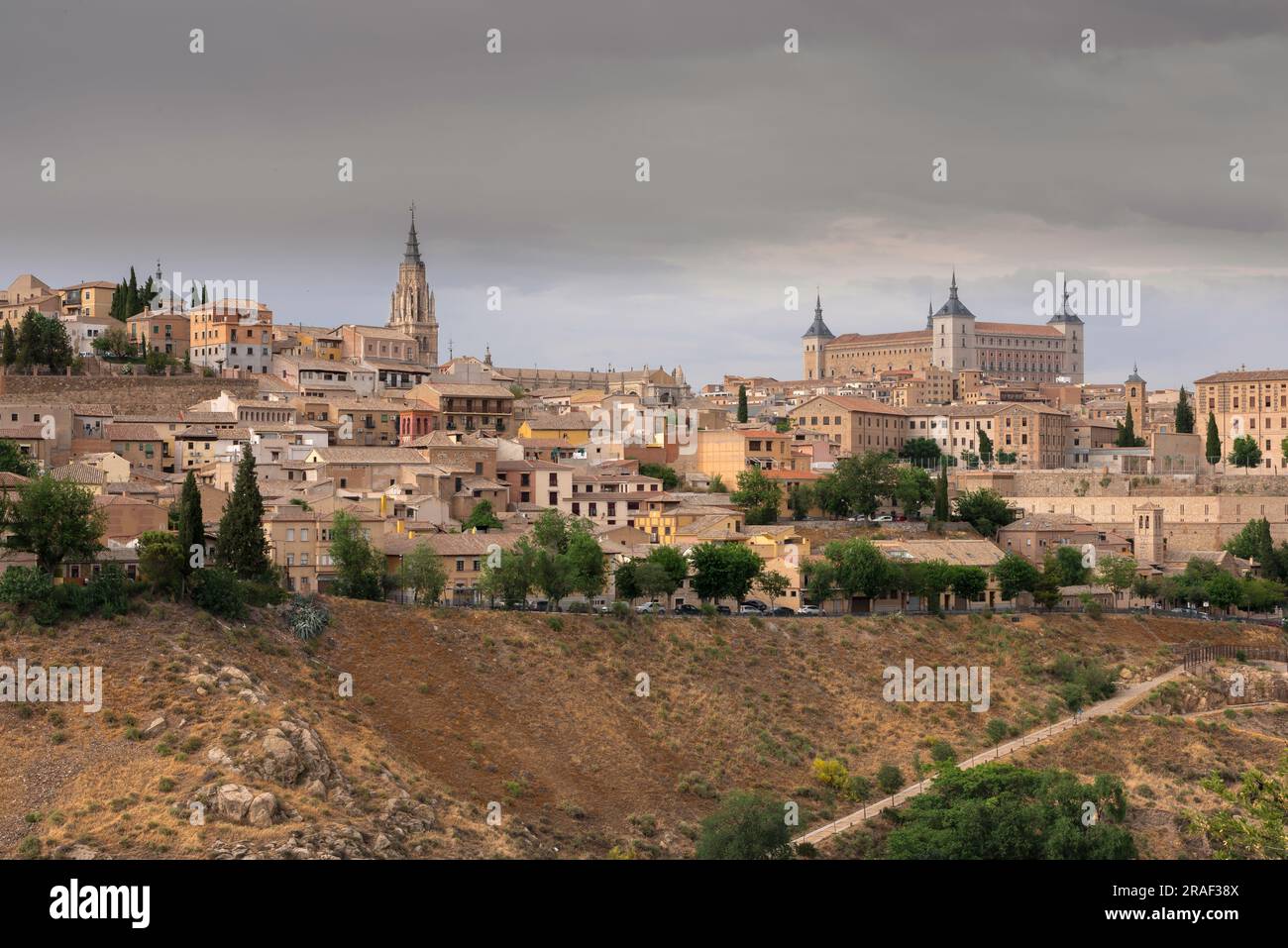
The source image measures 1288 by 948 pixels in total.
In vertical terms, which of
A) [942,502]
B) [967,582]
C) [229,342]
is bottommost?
[967,582]

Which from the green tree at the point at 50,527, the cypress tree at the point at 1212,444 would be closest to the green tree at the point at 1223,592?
the cypress tree at the point at 1212,444

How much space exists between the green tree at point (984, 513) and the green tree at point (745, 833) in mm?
33214

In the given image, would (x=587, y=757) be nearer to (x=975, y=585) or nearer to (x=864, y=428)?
(x=975, y=585)

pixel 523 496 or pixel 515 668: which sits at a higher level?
pixel 523 496

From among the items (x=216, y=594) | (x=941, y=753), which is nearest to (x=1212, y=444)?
(x=941, y=753)

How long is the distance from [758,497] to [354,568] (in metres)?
22.3

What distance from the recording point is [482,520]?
165ft

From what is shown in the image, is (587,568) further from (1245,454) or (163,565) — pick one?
(1245,454)

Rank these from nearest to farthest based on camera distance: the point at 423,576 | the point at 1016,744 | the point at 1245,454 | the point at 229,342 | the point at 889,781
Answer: the point at 889,781, the point at 1016,744, the point at 423,576, the point at 229,342, the point at 1245,454

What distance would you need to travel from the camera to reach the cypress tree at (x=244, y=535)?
39.0m

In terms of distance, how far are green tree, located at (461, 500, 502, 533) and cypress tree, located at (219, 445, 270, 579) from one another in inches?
425

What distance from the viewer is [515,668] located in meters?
39.5
